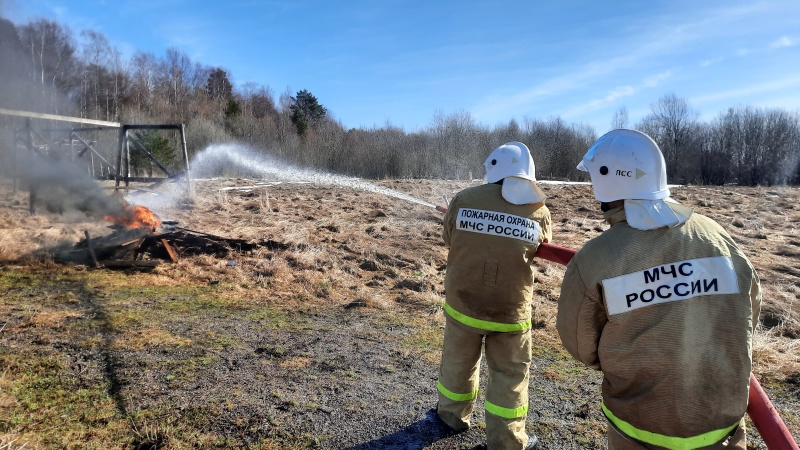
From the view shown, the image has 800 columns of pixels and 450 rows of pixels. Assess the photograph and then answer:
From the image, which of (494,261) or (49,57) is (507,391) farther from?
(49,57)

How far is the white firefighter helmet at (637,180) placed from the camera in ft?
5.32

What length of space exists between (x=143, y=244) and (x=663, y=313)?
7.75 metres

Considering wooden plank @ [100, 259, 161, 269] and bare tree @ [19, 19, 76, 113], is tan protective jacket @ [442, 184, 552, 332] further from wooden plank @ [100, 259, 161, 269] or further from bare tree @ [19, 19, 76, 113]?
bare tree @ [19, 19, 76, 113]

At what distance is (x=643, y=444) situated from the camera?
1.68m

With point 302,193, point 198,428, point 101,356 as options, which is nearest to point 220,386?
point 198,428

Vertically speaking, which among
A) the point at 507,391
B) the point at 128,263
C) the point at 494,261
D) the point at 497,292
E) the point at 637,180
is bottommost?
the point at 128,263

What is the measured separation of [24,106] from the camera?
10.4 meters

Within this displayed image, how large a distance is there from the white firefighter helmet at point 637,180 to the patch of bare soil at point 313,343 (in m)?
1.95

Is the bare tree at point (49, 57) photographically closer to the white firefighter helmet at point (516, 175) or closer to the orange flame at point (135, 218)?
the orange flame at point (135, 218)

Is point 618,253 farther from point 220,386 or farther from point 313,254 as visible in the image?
point 313,254

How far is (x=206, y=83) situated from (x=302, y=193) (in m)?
37.8

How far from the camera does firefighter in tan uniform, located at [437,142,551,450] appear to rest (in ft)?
9.02

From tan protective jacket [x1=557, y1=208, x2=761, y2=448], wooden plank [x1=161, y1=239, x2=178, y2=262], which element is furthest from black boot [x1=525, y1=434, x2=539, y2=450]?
wooden plank [x1=161, y1=239, x2=178, y2=262]

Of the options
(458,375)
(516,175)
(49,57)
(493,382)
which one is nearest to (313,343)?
(458,375)
